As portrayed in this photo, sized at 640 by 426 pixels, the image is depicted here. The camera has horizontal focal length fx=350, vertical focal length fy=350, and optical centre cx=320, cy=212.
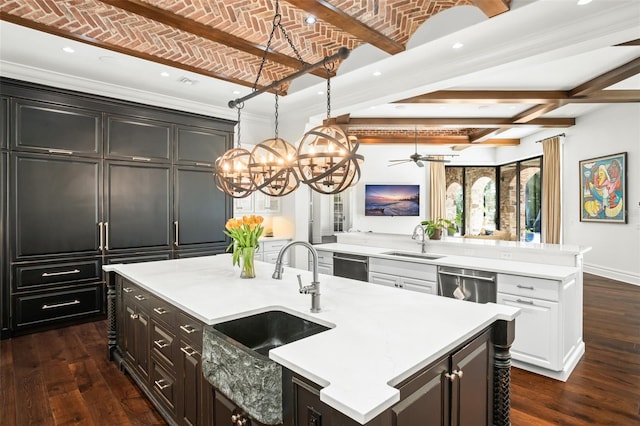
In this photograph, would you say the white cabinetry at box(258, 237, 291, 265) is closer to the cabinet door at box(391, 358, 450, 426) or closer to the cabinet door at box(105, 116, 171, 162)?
the cabinet door at box(105, 116, 171, 162)

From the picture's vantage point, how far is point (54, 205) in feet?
13.1

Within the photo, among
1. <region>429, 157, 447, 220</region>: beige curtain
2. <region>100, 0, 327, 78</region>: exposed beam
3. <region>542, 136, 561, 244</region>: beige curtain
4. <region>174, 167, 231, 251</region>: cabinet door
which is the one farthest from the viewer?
<region>429, 157, 447, 220</region>: beige curtain

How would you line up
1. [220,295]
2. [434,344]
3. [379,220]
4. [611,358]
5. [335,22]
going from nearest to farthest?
[434,344] < [220,295] < [335,22] < [611,358] < [379,220]

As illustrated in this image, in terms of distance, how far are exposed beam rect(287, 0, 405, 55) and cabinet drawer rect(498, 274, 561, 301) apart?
2.32 m

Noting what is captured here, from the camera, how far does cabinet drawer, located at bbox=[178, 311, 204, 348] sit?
5.93ft

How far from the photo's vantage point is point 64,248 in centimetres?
407

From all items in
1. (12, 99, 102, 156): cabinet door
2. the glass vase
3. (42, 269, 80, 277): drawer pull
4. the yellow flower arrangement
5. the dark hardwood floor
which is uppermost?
(12, 99, 102, 156): cabinet door

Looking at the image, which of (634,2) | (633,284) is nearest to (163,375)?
(634,2)

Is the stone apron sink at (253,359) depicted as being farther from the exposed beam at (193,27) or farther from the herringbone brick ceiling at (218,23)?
the exposed beam at (193,27)

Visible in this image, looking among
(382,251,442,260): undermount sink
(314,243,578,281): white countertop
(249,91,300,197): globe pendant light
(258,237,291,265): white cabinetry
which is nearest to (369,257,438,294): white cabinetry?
(314,243,578,281): white countertop

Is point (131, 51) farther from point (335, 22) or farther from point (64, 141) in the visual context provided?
point (335, 22)

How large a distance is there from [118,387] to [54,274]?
80.6 inches

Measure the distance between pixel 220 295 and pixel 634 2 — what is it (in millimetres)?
3558

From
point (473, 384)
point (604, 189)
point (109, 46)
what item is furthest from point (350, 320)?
point (604, 189)
